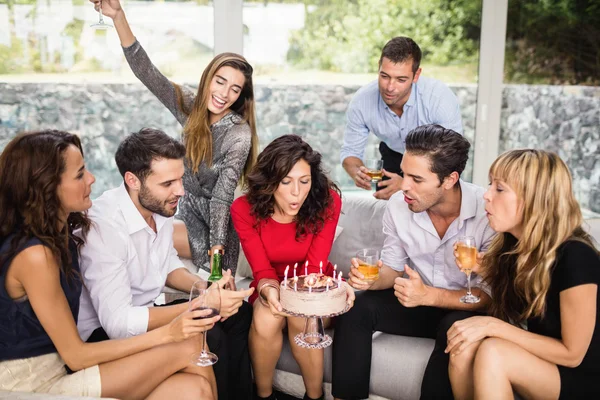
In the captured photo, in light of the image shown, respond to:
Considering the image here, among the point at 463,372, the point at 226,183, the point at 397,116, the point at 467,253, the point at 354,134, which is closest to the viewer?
the point at 463,372

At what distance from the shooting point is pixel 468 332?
2.52 m

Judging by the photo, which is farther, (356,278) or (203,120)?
(203,120)

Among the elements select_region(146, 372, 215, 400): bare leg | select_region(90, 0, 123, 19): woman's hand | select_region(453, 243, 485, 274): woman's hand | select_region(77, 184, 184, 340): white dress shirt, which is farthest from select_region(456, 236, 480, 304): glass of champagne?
select_region(90, 0, 123, 19): woman's hand

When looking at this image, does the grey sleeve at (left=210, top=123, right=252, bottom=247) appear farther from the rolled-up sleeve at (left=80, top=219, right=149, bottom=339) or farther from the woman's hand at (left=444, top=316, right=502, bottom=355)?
the woman's hand at (left=444, top=316, right=502, bottom=355)

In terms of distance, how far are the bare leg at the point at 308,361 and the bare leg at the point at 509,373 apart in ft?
2.43

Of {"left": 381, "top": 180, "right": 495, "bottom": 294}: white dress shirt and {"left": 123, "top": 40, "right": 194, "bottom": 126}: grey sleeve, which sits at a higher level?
{"left": 123, "top": 40, "right": 194, "bottom": 126}: grey sleeve

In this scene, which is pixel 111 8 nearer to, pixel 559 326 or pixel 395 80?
pixel 395 80

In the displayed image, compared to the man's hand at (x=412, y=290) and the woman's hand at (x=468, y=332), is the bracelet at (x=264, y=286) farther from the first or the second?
the woman's hand at (x=468, y=332)

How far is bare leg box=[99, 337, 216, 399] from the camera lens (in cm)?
237

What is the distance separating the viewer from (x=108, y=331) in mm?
2570

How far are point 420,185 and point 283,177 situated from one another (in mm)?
610

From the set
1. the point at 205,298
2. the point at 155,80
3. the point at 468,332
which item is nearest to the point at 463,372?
the point at 468,332

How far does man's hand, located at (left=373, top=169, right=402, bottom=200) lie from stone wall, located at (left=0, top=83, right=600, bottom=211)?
1474 millimetres

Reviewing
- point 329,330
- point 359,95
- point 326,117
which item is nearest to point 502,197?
point 329,330
